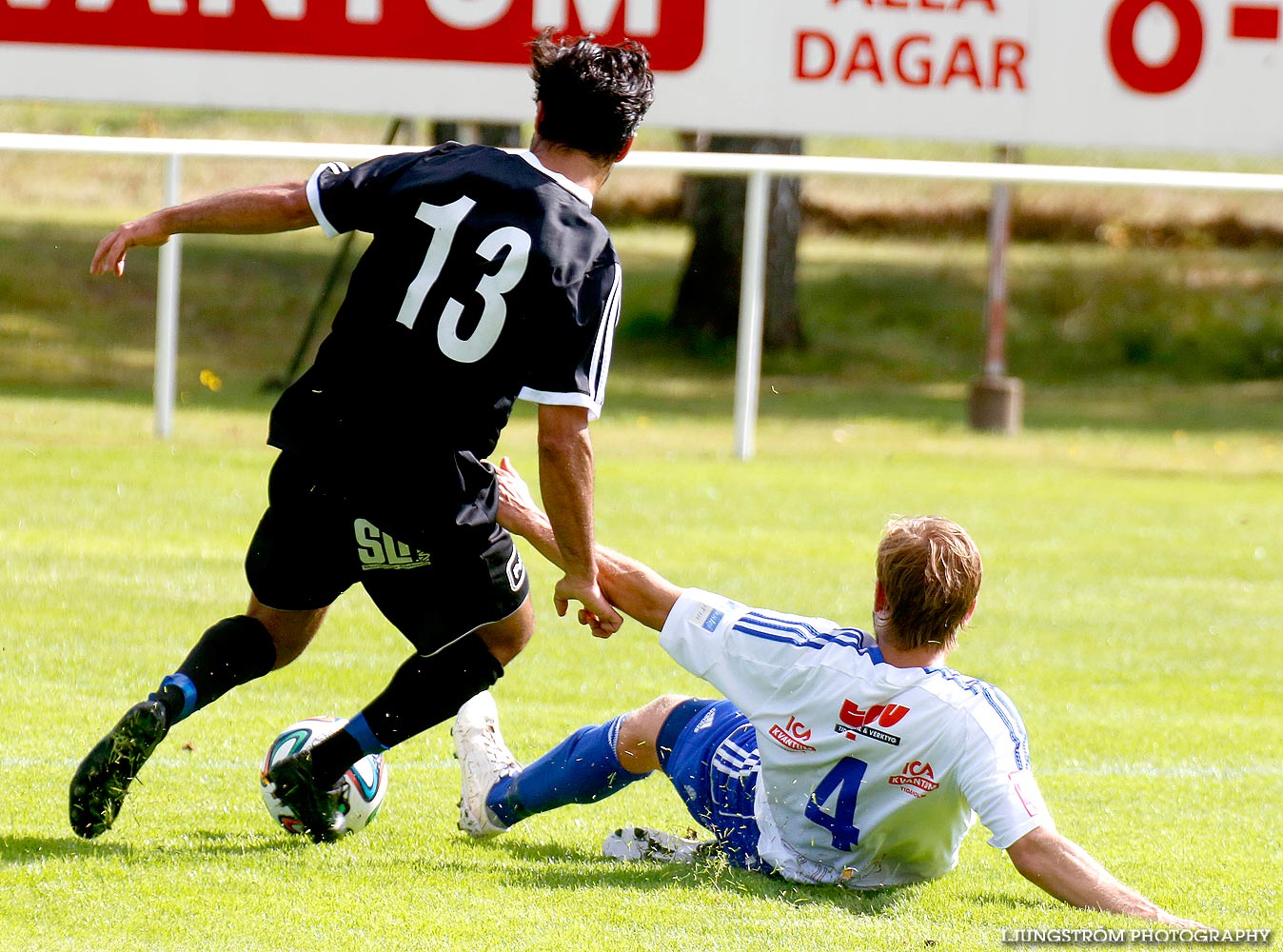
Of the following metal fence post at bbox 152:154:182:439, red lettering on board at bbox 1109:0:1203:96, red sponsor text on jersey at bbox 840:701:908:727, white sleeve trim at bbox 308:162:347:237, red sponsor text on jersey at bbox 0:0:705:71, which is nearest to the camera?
red sponsor text on jersey at bbox 840:701:908:727

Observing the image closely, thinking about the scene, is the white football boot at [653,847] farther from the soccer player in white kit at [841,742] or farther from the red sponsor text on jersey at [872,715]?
the red sponsor text on jersey at [872,715]

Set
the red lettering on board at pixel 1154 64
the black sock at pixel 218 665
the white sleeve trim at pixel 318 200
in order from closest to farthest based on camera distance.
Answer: the white sleeve trim at pixel 318 200, the black sock at pixel 218 665, the red lettering on board at pixel 1154 64

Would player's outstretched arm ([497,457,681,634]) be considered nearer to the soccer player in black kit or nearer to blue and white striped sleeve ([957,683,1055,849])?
the soccer player in black kit

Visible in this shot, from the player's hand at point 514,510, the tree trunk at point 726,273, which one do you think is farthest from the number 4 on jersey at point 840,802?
the tree trunk at point 726,273

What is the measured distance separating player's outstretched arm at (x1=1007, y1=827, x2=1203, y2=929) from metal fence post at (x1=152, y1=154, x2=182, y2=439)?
8150 millimetres

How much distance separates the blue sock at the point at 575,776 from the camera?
13.8 feet

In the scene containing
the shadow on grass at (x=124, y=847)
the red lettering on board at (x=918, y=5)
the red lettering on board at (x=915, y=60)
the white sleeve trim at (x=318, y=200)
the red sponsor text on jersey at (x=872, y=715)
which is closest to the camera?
the red sponsor text on jersey at (x=872, y=715)

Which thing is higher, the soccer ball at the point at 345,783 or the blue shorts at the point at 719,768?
the blue shorts at the point at 719,768

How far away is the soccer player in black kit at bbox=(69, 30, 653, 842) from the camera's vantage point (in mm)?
3803

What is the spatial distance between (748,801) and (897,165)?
9.02m

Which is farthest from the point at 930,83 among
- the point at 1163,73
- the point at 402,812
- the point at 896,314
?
the point at 402,812

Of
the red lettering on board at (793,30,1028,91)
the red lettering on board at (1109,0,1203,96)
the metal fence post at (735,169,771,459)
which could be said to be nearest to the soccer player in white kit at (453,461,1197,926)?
the metal fence post at (735,169,771,459)

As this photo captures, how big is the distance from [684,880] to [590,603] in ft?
2.29

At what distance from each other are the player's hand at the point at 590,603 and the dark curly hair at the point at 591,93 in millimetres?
973
